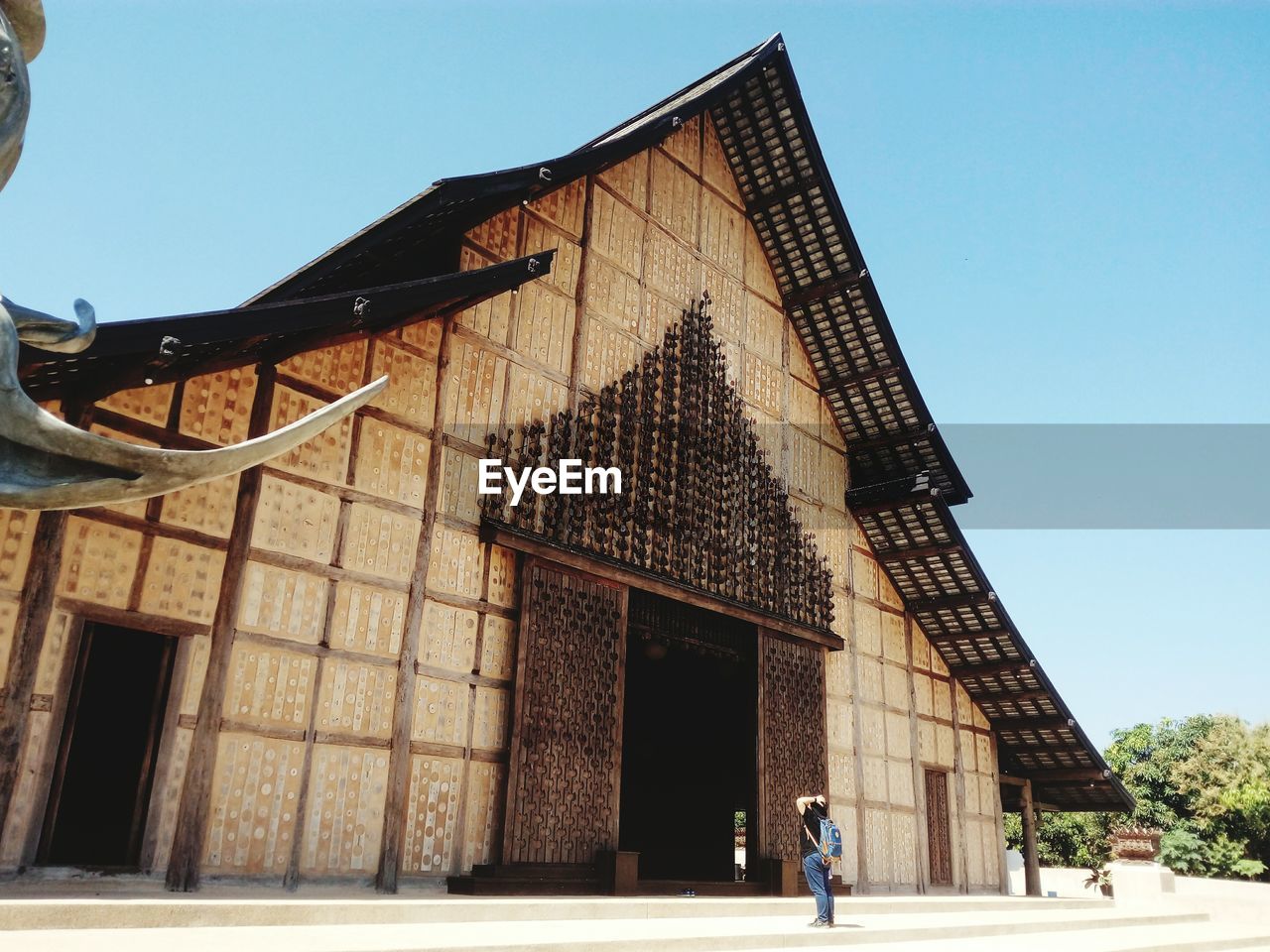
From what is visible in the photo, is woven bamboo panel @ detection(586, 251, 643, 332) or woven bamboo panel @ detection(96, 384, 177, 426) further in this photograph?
woven bamboo panel @ detection(586, 251, 643, 332)

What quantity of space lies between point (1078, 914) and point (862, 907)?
3.28 metres

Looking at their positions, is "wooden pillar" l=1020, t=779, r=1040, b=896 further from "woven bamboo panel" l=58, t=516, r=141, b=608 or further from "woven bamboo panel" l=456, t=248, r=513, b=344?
"woven bamboo panel" l=58, t=516, r=141, b=608

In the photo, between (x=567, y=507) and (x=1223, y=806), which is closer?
(x=567, y=507)

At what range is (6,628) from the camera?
6.11m

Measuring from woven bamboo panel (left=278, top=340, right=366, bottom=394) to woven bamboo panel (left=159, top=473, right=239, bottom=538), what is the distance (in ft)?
3.37

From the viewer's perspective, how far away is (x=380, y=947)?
4410 millimetres

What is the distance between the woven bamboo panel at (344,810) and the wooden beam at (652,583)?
2101 millimetres

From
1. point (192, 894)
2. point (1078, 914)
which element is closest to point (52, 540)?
point (192, 894)

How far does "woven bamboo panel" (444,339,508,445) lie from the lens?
8812 mm

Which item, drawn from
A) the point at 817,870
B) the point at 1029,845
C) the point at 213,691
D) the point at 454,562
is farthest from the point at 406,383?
the point at 1029,845

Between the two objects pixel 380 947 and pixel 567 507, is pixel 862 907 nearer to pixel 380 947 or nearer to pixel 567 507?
pixel 567 507

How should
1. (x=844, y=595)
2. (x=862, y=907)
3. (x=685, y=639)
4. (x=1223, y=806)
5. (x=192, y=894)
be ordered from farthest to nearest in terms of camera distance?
(x=1223, y=806) → (x=844, y=595) → (x=685, y=639) → (x=862, y=907) → (x=192, y=894)

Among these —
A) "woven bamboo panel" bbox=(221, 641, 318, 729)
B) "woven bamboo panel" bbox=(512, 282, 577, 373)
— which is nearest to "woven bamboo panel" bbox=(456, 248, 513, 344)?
"woven bamboo panel" bbox=(512, 282, 577, 373)

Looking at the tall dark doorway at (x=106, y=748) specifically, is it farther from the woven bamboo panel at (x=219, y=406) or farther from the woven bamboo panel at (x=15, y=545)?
the woven bamboo panel at (x=219, y=406)
